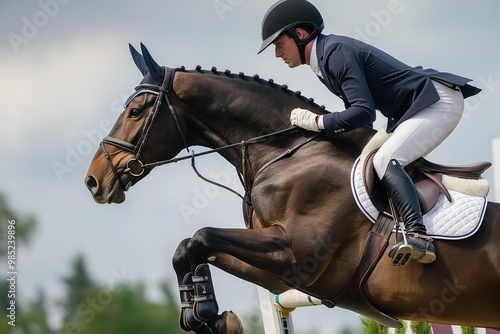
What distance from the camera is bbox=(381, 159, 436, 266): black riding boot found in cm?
513

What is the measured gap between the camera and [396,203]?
206 inches

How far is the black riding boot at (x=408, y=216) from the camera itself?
5.13 metres

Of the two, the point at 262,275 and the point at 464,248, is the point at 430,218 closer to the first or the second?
the point at 464,248

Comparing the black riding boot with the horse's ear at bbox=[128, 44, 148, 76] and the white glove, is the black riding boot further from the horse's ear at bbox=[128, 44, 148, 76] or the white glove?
the horse's ear at bbox=[128, 44, 148, 76]

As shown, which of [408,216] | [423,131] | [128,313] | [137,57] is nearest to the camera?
[408,216]

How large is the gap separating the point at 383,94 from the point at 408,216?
869mm

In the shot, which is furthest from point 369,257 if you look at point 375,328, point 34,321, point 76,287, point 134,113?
point 76,287

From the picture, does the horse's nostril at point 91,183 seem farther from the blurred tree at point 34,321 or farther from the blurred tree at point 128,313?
the blurred tree at point 34,321

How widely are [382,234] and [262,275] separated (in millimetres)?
928

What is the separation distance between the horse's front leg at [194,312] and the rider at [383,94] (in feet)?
3.68

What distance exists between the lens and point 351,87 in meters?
5.29

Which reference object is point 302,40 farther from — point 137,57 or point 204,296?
point 204,296

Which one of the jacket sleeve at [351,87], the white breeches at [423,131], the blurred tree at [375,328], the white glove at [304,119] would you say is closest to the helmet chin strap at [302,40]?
the jacket sleeve at [351,87]

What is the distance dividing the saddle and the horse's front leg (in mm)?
1234
